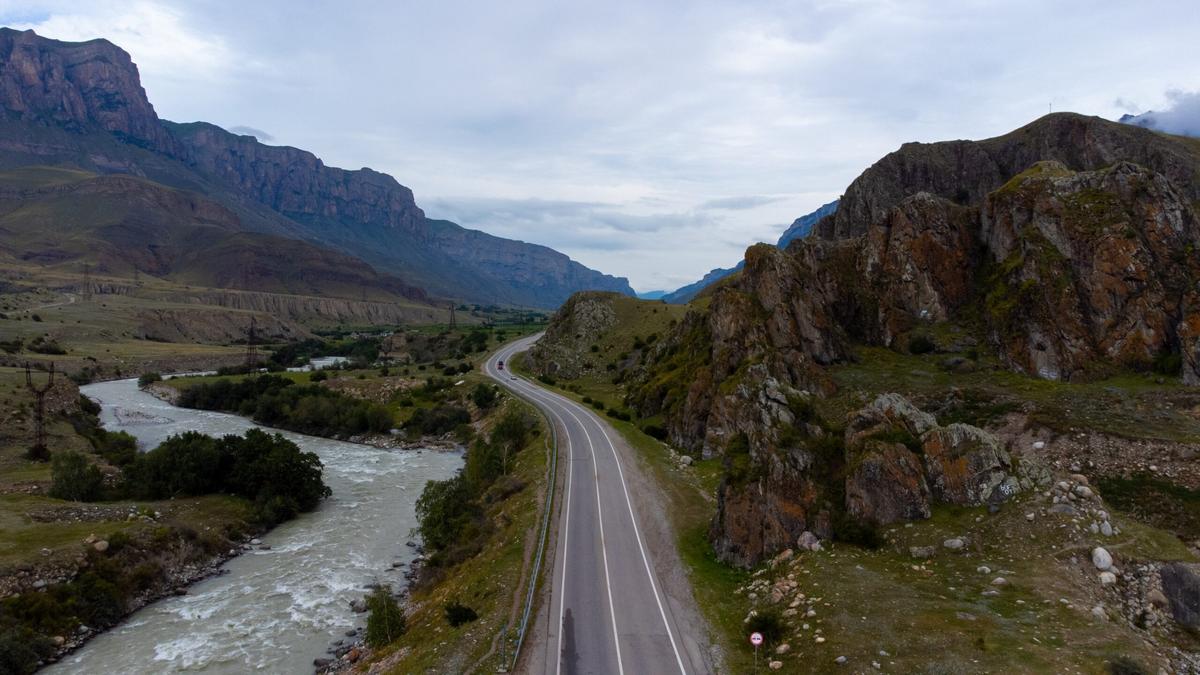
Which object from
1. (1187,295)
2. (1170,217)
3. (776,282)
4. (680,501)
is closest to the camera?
(680,501)

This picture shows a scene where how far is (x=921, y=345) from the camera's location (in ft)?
173

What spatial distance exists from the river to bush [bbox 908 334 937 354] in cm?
4505

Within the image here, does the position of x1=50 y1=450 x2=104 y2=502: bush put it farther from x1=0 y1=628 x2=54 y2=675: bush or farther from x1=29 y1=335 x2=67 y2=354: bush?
x1=29 y1=335 x2=67 y2=354: bush

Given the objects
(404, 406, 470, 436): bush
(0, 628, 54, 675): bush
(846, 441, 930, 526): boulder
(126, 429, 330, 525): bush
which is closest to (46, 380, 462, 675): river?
(0, 628, 54, 675): bush

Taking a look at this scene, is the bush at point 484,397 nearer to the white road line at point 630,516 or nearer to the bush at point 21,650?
the white road line at point 630,516

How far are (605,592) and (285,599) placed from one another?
2095cm

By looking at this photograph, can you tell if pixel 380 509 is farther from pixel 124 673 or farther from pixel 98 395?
pixel 98 395

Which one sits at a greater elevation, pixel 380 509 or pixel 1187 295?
pixel 1187 295

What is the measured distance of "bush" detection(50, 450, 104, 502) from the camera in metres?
43.0

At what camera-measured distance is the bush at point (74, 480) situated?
43.0 metres

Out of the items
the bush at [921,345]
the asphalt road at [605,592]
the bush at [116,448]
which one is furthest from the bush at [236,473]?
the bush at [921,345]

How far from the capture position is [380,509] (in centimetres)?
5094

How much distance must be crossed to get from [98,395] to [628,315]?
284 ft

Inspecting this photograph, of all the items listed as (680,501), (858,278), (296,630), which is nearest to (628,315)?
(858,278)
